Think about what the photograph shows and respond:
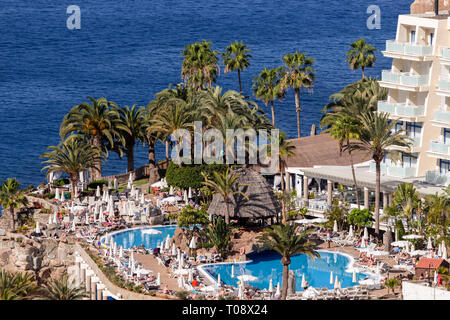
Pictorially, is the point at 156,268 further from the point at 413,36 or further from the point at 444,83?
the point at 413,36

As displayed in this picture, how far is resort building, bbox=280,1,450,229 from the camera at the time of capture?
81875 millimetres

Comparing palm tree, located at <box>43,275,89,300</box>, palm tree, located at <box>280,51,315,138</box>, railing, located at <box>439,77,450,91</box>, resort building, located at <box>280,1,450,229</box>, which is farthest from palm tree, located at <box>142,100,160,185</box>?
palm tree, located at <box>43,275,89,300</box>

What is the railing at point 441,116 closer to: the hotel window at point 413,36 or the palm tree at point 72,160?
the hotel window at point 413,36

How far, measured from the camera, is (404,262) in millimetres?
70938

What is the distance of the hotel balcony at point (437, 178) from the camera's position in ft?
268

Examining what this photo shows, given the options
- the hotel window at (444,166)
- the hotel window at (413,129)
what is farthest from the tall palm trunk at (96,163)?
the hotel window at (444,166)

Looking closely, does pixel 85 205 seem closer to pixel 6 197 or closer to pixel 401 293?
pixel 6 197

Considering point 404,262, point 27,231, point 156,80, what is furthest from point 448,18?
point 156,80

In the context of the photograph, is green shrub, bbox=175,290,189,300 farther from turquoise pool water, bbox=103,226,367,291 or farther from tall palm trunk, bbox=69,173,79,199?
tall palm trunk, bbox=69,173,79,199

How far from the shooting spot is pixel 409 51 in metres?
83.2

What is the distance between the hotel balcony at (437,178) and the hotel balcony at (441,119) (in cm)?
388

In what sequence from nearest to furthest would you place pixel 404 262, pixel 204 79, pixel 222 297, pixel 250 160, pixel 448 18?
pixel 222 297
pixel 404 262
pixel 448 18
pixel 250 160
pixel 204 79

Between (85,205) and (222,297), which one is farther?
(85,205)

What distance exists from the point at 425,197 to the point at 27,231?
3317cm
